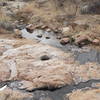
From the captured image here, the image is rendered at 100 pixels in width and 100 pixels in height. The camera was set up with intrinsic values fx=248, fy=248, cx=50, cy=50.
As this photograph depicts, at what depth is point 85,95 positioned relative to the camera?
574cm

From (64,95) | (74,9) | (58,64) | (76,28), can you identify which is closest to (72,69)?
(58,64)

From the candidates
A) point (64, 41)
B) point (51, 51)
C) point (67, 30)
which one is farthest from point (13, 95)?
point (67, 30)

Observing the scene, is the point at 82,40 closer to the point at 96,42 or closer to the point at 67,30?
the point at 96,42

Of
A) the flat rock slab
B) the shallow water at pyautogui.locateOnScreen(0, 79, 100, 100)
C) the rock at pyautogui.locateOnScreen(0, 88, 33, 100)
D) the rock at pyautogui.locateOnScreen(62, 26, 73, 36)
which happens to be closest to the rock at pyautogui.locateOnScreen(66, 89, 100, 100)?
the shallow water at pyautogui.locateOnScreen(0, 79, 100, 100)

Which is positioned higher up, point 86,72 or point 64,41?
point 64,41

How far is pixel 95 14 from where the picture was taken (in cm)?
1158

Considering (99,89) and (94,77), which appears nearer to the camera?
(99,89)

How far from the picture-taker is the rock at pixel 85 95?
5618 mm

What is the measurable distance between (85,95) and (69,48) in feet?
10.1

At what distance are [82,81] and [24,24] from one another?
5.64 m

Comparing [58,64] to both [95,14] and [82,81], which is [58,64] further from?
[95,14]

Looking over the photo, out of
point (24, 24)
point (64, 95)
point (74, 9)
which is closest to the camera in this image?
point (64, 95)

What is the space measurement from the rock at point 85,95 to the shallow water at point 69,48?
162 cm

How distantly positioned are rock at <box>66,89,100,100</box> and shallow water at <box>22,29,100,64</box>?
1624 millimetres
